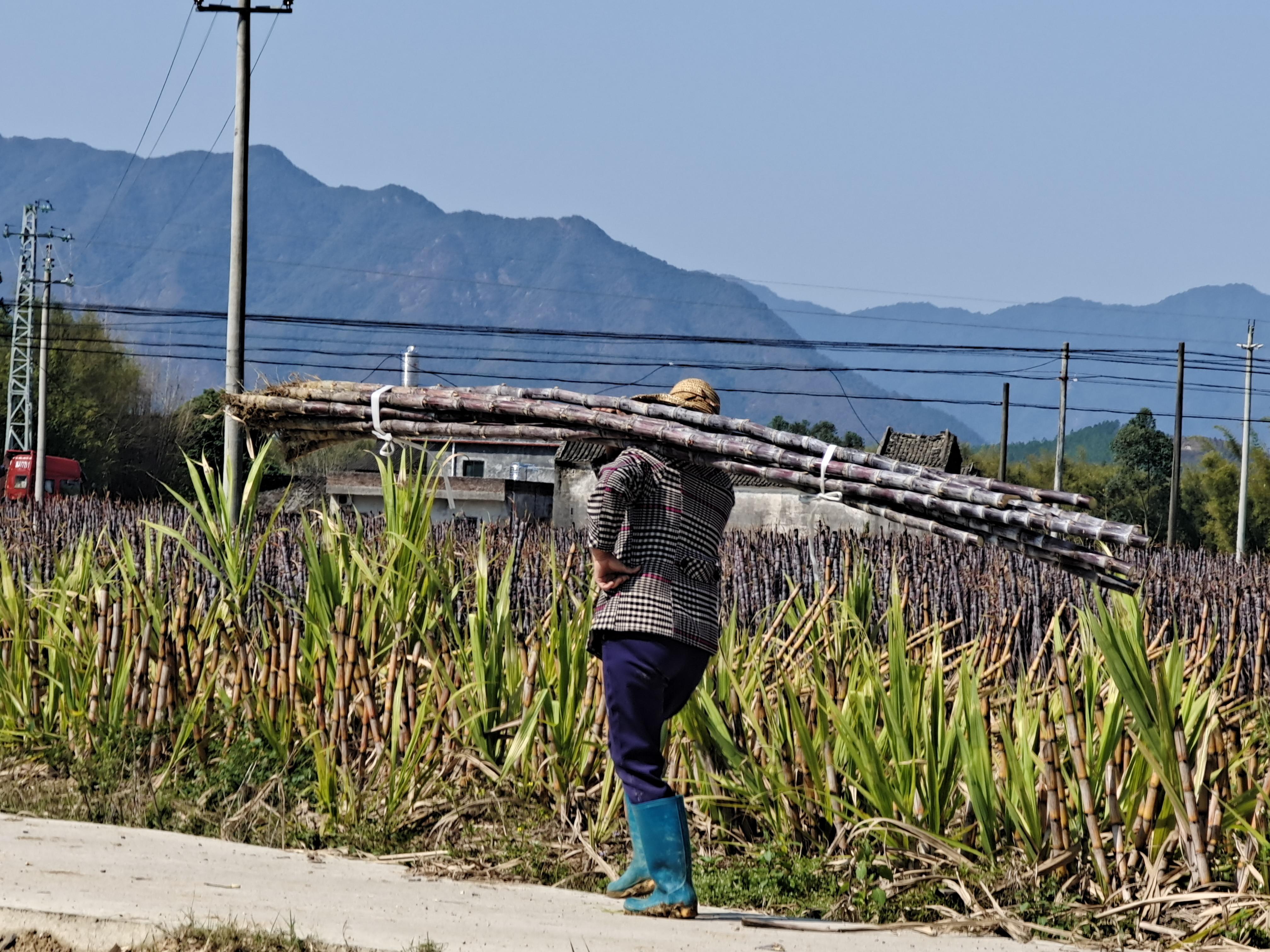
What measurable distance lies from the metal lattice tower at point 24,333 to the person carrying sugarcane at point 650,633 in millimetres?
49660

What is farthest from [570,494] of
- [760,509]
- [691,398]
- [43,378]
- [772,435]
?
[772,435]

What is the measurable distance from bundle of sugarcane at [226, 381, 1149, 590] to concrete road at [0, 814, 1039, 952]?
3.88 ft

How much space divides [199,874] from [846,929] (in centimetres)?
198

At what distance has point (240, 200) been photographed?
56.3ft

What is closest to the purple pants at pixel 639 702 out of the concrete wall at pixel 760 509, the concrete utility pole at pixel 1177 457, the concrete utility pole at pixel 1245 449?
the concrete wall at pixel 760 509

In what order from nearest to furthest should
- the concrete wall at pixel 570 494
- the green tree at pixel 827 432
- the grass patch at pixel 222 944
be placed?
the grass patch at pixel 222 944 → the concrete wall at pixel 570 494 → the green tree at pixel 827 432

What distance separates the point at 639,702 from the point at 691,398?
3.42 ft

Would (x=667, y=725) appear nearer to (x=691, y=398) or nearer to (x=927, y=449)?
(x=691, y=398)

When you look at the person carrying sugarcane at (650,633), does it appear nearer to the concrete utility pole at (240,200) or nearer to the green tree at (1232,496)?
the concrete utility pole at (240,200)


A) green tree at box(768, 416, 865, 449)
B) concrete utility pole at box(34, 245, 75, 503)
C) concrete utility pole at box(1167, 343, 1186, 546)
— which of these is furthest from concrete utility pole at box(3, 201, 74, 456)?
concrete utility pole at box(1167, 343, 1186, 546)

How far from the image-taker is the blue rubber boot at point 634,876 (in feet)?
14.4

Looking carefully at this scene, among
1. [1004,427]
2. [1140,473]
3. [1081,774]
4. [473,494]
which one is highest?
[1004,427]

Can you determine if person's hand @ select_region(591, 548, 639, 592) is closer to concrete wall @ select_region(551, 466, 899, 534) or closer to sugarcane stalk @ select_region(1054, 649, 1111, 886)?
sugarcane stalk @ select_region(1054, 649, 1111, 886)

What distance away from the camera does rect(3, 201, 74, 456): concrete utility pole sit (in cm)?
5100
